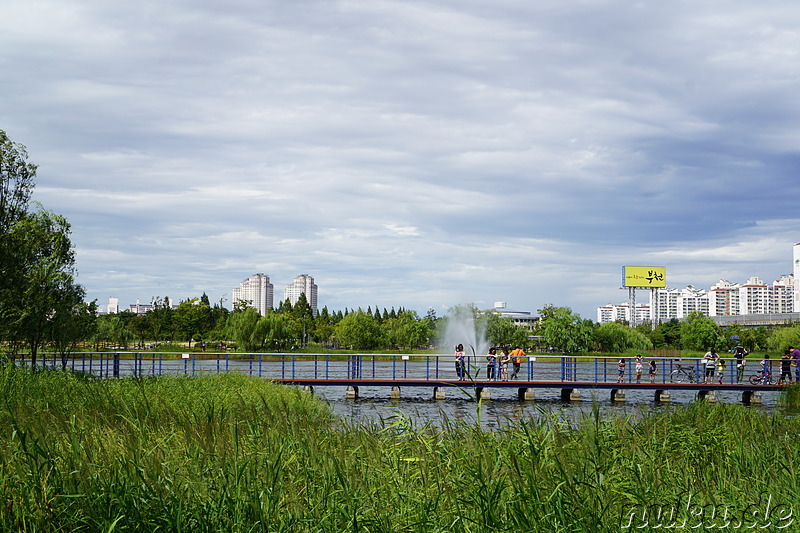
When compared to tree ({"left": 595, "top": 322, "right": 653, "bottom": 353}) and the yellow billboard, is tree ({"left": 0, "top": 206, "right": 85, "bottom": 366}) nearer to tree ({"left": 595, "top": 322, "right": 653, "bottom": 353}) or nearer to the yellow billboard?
tree ({"left": 595, "top": 322, "right": 653, "bottom": 353})

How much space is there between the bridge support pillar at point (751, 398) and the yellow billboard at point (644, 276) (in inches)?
4524

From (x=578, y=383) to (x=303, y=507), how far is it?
2751 cm

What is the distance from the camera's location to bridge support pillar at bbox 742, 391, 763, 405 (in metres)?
32.3

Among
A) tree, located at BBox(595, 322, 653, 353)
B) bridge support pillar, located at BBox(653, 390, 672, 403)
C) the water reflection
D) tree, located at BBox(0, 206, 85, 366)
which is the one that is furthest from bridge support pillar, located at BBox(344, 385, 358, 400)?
tree, located at BBox(595, 322, 653, 353)

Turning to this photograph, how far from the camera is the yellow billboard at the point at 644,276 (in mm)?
144625

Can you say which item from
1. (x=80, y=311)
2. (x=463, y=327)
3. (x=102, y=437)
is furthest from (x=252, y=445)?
(x=463, y=327)

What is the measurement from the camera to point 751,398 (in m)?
32.7

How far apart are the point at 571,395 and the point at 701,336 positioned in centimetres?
7331

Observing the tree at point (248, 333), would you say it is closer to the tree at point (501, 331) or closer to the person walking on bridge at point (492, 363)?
the tree at point (501, 331)

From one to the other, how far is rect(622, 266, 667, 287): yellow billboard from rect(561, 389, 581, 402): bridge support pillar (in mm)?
117827

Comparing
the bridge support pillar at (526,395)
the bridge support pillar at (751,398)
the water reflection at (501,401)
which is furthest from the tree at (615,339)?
the bridge support pillar at (526,395)

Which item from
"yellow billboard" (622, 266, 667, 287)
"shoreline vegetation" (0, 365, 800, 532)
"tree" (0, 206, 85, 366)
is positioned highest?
"yellow billboard" (622, 266, 667, 287)

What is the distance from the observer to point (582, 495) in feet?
18.5

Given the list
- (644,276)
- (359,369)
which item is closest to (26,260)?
(359,369)
